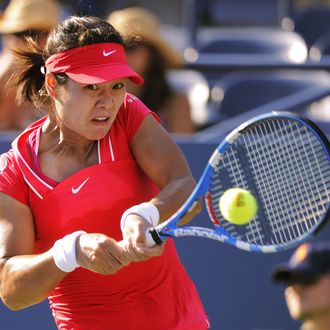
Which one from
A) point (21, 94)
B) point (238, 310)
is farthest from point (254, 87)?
point (21, 94)

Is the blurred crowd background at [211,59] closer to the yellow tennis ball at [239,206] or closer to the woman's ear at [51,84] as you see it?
the woman's ear at [51,84]

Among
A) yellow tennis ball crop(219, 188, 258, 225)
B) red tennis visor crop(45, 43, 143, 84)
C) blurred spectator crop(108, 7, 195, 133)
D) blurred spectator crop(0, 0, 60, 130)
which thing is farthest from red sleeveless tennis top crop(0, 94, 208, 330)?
blurred spectator crop(108, 7, 195, 133)

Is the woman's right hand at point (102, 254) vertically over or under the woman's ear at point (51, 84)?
under

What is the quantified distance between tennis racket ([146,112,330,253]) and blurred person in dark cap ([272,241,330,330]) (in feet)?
1.08

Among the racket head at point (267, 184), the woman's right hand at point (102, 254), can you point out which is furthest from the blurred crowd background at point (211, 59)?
the woman's right hand at point (102, 254)

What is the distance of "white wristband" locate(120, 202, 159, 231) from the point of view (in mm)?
2998

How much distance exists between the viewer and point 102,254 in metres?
2.86

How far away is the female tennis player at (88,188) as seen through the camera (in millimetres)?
3070

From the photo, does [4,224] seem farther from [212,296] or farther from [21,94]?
[212,296]

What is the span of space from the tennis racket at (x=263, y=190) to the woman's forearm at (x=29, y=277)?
31 cm

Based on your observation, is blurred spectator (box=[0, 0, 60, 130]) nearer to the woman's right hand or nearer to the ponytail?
the ponytail

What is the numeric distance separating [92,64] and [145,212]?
47 cm

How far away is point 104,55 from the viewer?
3.13 m

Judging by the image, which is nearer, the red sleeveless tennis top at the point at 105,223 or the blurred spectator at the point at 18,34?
the red sleeveless tennis top at the point at 105,223
